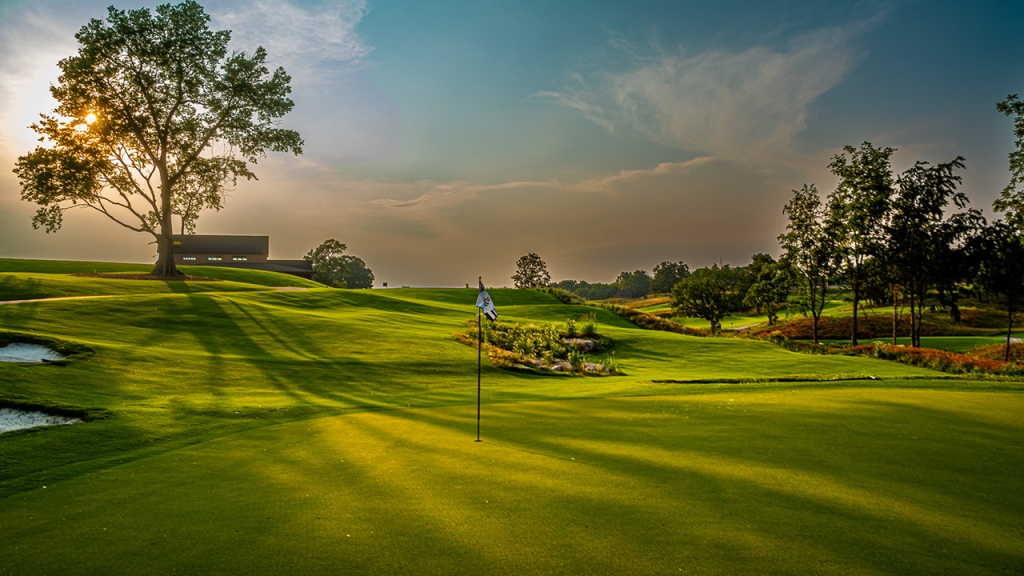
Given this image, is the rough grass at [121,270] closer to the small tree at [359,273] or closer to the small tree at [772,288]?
the small tree at [772,288]

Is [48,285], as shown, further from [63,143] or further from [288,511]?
[288,511]

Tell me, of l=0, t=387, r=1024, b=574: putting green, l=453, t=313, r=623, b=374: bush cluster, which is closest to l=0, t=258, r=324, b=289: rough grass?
l=453, t=313, r=623, b=374: bush cluster

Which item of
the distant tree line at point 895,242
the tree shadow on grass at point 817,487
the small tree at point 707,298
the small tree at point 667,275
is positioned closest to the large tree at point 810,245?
the distant tree line at point 895,242

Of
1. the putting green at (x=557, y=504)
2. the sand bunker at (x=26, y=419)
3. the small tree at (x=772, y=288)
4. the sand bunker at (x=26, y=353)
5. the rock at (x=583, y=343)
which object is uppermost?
the small tree at (x=772, y=288)

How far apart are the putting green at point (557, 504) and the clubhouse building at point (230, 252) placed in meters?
89.8

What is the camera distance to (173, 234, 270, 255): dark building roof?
305 feet

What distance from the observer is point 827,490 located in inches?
265

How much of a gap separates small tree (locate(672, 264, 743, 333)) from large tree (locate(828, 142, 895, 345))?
60.3 feet

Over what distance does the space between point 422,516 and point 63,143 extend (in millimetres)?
47496

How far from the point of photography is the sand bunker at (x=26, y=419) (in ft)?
34.1

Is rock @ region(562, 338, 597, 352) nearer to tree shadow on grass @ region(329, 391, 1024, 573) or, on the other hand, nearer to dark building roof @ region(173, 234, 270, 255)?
tree shadow on grass @ region(329, 391, 1024, 573)

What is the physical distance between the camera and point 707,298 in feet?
197

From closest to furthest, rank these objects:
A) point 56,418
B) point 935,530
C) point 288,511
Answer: point 935,530, point 288,511, point 56,418

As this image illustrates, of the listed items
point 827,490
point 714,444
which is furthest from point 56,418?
point 827,490
